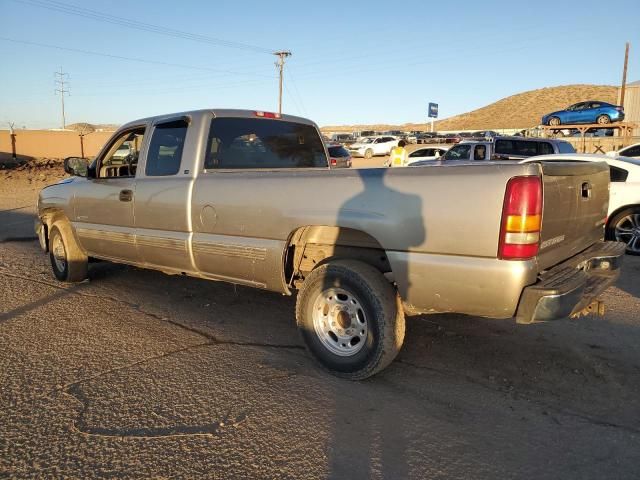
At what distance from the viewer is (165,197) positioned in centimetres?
479

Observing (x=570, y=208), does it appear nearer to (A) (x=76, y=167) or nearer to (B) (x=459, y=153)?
(A) (x=76, y=167)

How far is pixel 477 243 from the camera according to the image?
312cm

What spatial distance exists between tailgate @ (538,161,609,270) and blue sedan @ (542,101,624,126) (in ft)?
103

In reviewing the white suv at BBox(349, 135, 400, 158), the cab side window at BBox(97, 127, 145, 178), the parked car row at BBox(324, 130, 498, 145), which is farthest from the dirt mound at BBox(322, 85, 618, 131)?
the cab side window at BBox(97, 127, 145, 178)

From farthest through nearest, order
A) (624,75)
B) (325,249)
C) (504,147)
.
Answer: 1. (624,75)
2. (504,147)
3. (325,249)

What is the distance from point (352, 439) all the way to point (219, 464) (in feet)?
2.51

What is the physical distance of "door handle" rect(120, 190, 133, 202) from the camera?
5199 millimetres

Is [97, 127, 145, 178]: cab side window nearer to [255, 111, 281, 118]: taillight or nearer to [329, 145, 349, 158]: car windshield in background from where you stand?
[255, 111, 281, 118]: taillight

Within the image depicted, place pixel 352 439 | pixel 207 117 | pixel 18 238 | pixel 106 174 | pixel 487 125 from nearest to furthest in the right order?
pixel 352 439 < pixel 207 117 < pixel 106 174 < pixel 18 238 < pixel 487 125

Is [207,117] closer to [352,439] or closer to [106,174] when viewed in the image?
[106,174]

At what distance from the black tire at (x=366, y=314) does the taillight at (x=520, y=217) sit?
88 centimetres

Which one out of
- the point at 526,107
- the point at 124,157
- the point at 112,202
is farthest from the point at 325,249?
the point at 526,107

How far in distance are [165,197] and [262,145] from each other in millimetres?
1063

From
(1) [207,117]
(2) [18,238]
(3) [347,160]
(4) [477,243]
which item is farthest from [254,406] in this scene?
(3) [347,160]
